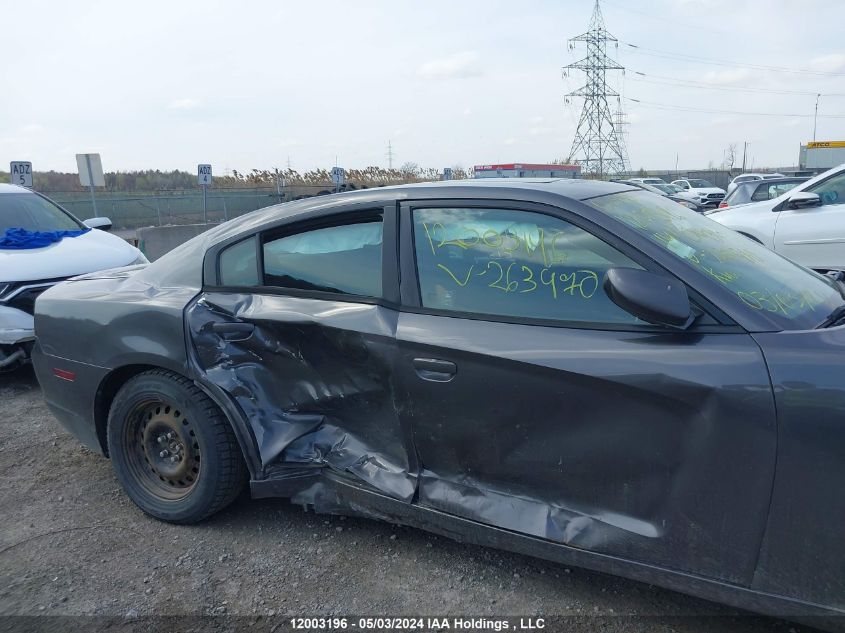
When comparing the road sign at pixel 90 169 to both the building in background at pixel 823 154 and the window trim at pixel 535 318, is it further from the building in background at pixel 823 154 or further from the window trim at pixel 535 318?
the building in background at pixel 823 154

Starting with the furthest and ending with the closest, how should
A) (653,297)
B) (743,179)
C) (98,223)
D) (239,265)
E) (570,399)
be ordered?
(743,179), (98,223), (239,265), (570,399), (653,297)

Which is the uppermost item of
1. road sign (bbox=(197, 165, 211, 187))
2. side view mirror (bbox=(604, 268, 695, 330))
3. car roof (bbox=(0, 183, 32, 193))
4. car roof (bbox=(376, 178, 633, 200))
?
road sign (bbox=(197, 165, 211, 187))

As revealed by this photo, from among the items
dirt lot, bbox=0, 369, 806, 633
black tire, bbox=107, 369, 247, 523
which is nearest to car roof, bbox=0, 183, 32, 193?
dirt lot, bbox=0, 369, 806, 633

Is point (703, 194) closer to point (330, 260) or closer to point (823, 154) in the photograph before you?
point (823, 154)

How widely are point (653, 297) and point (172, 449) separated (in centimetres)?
241

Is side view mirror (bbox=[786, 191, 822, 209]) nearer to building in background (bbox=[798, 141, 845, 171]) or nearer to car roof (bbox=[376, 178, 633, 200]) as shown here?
car roof (bbox=[376, 178, 633, 200])

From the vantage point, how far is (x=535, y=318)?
2406mm

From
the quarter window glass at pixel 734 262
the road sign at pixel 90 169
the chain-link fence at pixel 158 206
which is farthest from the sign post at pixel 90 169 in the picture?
the quarter window glass at pixel 734 262

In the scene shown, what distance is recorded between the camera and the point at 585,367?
223cm

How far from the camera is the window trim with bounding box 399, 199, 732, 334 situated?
2164 millimetres

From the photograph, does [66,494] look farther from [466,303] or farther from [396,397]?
[466,303]


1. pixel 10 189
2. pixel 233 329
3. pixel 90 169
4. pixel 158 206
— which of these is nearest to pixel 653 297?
pixel 233 329

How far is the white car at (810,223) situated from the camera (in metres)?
6.69

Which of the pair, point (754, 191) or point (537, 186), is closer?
point (537, 186)
